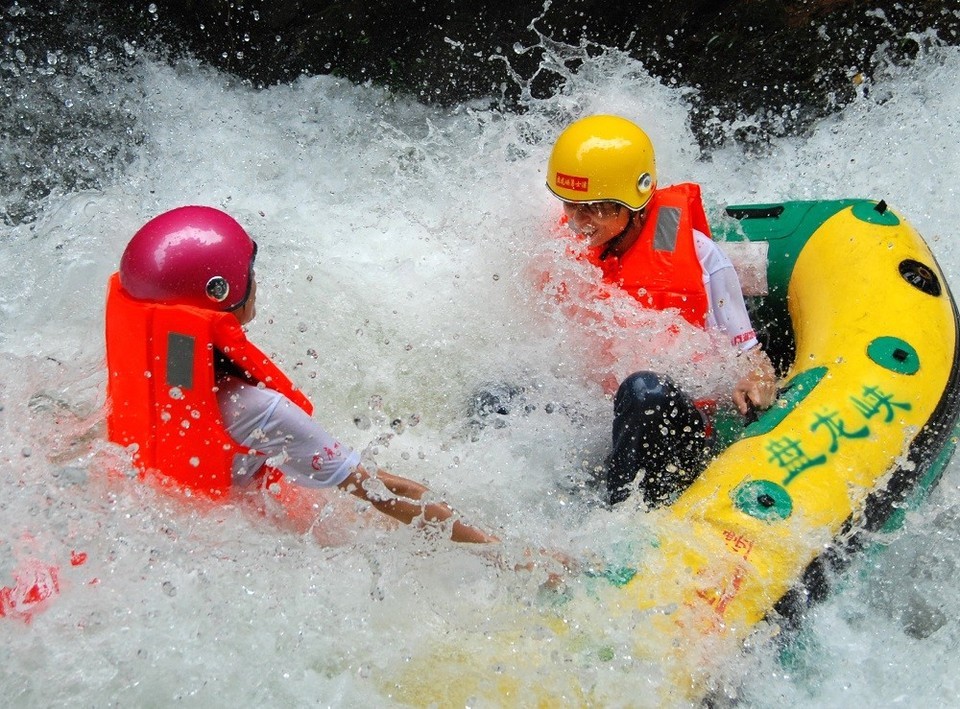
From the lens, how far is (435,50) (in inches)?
240

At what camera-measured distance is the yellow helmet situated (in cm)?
347

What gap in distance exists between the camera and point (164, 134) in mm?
5812

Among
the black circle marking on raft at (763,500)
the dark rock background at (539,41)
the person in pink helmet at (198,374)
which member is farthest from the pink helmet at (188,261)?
the dark rock background at (539,41)

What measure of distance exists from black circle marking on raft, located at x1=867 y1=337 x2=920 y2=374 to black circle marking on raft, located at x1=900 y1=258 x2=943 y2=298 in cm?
34

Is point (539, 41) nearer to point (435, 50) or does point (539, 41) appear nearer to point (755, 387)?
point (435, 50)

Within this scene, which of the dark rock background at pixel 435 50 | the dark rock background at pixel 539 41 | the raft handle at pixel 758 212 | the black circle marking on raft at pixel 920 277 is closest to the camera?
the black circle marking on raft at pixel 920 277

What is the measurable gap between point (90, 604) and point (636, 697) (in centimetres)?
148

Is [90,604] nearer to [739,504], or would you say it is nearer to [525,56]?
[739,504]

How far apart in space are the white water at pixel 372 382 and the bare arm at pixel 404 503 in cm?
7

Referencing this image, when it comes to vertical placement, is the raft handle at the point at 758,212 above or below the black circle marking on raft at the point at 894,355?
above

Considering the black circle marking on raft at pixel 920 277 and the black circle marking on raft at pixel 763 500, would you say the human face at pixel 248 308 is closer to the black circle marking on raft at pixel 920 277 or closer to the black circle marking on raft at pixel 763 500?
the black circle marking on raft at pixel 763 500

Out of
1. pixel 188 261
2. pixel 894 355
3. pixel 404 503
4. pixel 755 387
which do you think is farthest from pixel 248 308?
pixel 894 355

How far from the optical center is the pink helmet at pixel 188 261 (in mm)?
2424

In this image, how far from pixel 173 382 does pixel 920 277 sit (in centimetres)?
289
